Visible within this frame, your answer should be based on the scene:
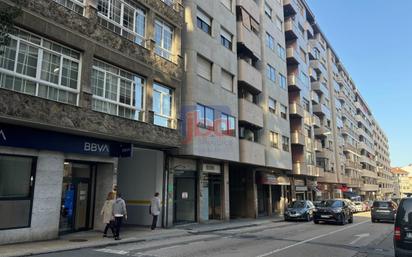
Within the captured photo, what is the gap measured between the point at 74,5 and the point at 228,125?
→ 41.4 ft

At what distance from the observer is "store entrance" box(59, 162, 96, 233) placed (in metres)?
14.8

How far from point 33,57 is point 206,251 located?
28.9 feet

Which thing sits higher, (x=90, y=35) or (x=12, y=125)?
(x=90, y=35)

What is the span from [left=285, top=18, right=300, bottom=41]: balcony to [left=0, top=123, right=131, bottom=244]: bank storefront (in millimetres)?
29571

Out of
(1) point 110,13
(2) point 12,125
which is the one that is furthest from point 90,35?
(2) point 12,125

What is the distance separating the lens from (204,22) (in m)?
22.9

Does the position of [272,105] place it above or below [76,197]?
above

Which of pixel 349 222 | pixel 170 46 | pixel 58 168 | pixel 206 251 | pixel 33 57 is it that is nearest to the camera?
pixel 206 251

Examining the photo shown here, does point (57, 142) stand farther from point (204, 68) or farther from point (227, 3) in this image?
point (227, 3)

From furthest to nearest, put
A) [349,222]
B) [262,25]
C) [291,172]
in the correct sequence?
1. [291,172]
2. [262,25]
3. [349,222]

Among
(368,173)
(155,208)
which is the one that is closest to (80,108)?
(155,208)

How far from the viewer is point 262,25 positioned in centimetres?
3219

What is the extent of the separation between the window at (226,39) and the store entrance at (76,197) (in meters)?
13.4

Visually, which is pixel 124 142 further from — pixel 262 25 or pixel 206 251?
pixel 262 25
